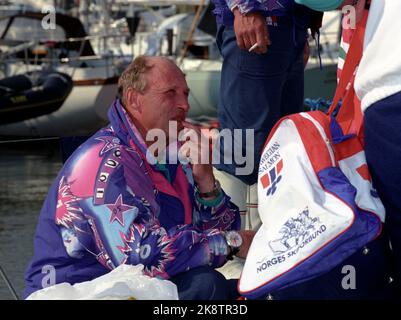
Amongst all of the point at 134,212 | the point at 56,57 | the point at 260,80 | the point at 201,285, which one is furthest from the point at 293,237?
the point at 56,57

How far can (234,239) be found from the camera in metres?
3.04

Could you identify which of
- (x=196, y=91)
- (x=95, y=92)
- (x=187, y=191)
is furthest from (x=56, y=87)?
(x=187, y=191)

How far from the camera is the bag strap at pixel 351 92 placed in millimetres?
2896

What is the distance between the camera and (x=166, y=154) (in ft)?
10.7

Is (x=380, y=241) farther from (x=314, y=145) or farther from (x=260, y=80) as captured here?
(x=260, y=80)

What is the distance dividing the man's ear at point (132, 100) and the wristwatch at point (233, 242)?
498 mm

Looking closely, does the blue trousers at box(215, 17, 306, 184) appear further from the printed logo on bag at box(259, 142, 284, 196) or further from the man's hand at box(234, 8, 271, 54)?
the printed logo on bag at box(259, 142, 284, 196)

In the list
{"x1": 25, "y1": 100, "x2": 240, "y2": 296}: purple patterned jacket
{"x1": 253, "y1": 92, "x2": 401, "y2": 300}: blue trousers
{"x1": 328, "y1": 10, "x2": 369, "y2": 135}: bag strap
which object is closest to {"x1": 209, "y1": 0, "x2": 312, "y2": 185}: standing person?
{"x1": 328, "y1": 10, "x2": 369, "y2": 135}: bag strap

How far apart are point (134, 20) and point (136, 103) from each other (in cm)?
1488

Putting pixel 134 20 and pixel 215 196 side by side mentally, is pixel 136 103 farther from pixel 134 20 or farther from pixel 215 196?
pixel 134 20

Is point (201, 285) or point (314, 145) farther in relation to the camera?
point (201, 285)

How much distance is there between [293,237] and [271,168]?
0.28m

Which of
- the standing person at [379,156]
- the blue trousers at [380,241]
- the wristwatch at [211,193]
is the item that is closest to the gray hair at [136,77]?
the wristwatch at [211,193]

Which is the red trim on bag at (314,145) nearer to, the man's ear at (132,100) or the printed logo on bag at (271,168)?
the printed logo on bag at (271,168)
